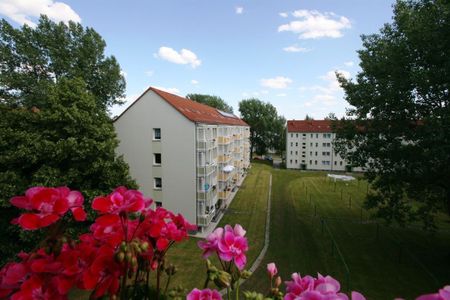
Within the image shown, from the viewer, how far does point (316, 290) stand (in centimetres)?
126

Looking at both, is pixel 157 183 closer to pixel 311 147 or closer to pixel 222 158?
pixel 222 158

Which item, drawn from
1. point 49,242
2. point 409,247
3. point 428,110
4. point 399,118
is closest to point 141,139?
point 399,118

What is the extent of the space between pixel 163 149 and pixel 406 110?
57.0 ft

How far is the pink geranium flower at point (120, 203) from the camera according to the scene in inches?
54.5

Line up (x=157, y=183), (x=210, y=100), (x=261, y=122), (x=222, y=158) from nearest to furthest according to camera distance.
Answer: (x=157, y=183), (x=222, y=158), (x=261, y=122), (x=210, y=100)

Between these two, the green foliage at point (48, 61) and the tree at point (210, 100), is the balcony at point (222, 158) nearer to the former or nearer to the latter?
the green foliage at point (48, 61)

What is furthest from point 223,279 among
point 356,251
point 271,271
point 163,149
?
point 356,251

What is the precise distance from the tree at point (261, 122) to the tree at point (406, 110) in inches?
2023

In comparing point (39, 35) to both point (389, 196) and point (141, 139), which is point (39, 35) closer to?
point (141, 139)

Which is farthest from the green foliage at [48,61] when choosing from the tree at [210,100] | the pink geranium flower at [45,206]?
the tree at [210,100]

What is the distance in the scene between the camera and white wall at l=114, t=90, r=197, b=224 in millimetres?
21050

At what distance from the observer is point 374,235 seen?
71.9 ft

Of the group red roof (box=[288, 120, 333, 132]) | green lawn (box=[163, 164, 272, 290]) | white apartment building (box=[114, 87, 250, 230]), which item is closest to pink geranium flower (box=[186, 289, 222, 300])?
green lawn (box=[163, 164, 272, 290])

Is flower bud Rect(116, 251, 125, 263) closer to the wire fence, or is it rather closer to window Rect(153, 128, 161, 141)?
the wire fence
